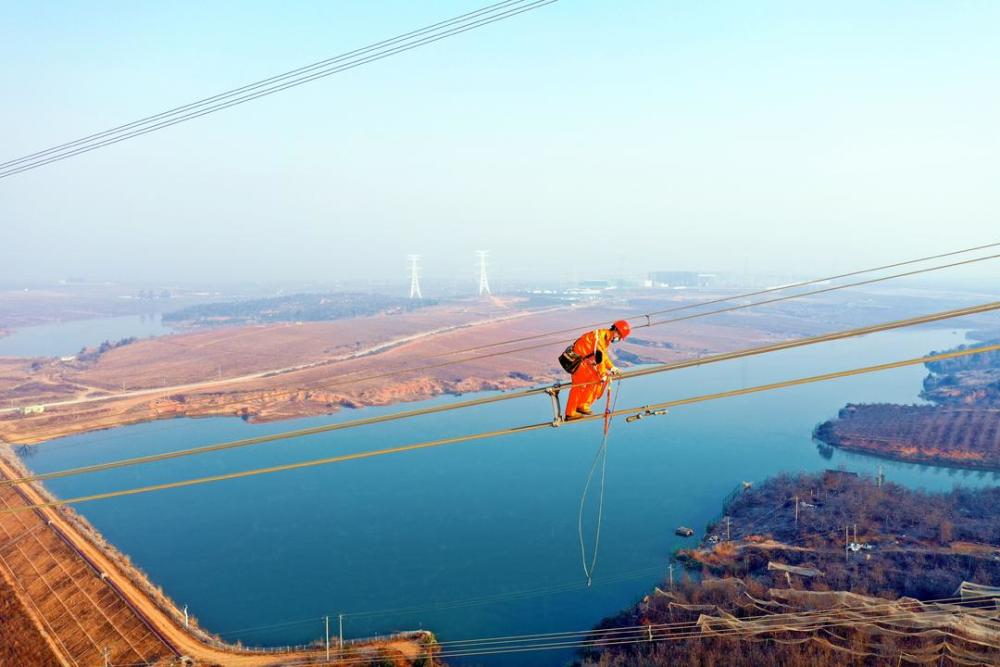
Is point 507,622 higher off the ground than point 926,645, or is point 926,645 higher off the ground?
point 926,645

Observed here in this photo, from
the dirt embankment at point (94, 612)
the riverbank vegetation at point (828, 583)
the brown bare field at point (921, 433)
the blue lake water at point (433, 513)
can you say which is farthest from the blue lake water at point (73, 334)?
the brown bare field at point (921, 433)

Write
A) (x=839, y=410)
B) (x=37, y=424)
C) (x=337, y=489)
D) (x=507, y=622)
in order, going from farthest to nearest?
(x=839, y=410), (x=37, y=424), (x=337, y=489), (x=507, y=622)

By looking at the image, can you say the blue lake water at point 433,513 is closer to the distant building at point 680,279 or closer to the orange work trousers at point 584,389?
the orange work trousers at point 584,389

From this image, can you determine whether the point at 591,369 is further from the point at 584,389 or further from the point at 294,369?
the point at 294,369

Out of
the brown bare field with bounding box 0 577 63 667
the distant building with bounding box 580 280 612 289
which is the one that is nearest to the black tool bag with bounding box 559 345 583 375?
the brown bare field with bounding box 0 577 63 667

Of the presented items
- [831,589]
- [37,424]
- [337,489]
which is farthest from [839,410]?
[37,424]

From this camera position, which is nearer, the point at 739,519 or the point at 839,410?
the point at 739,519

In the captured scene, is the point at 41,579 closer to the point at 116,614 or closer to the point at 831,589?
the point at 116,614

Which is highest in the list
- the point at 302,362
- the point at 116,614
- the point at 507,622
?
the point at 302,362
